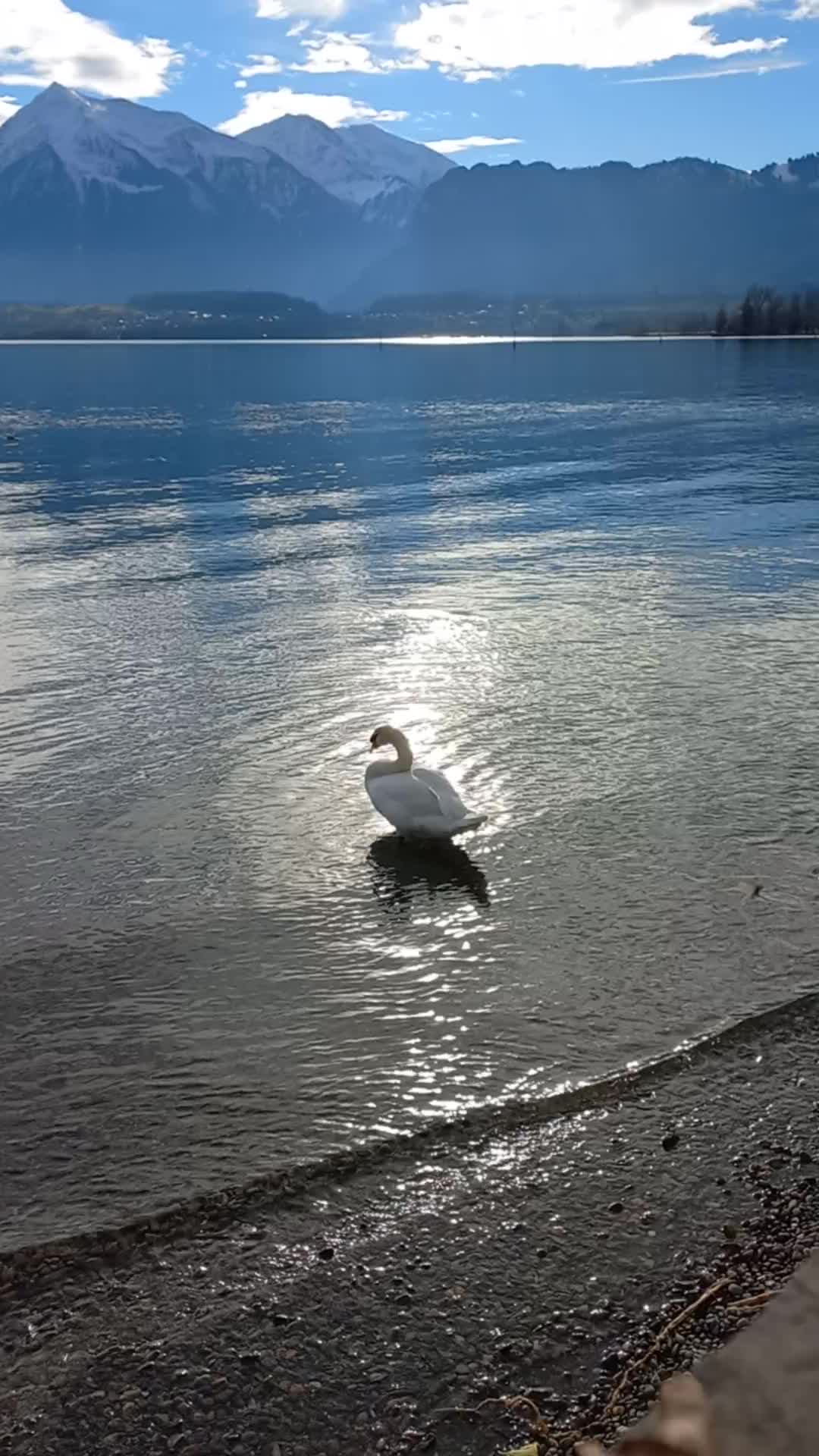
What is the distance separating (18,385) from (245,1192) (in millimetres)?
103969

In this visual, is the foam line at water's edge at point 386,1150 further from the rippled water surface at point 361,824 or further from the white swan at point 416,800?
the white swan at point 416,800

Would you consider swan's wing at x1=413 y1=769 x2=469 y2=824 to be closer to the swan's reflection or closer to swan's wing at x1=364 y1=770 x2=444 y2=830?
swan's wing at x1=364 y1=770 x2=444 y2=830

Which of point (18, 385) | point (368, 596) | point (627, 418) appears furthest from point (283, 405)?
point (368, 596)

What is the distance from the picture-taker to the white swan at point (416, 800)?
11.4 metres

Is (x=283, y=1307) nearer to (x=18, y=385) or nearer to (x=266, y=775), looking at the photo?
(x=266, y=775)

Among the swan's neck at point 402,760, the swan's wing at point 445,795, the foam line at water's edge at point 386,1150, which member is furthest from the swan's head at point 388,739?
the foam line at water's edge at point 386,1150

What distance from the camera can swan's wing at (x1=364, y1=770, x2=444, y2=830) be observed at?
1150 cm

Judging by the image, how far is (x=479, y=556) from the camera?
26094 mm

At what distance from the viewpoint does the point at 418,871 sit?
37.4 feet

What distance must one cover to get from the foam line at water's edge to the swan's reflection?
2662 mm

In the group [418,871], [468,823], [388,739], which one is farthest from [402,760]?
[418,871]

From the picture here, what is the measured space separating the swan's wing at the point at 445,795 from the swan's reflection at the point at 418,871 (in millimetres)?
411

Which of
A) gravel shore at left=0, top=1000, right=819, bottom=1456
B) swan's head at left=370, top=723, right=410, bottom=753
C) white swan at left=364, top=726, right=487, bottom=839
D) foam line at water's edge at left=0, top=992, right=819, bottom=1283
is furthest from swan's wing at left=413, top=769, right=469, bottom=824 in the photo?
gravel shore at left=0, top=1000, right=819, bottom=1456

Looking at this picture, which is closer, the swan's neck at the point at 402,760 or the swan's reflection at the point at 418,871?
the swan's reflection at the point at 418,871
